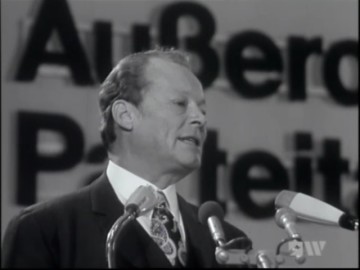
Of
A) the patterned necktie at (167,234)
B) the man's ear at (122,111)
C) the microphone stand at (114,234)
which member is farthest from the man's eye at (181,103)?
the microphone stand at (114,234)

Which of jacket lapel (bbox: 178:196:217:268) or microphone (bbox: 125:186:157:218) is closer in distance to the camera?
microphone (bbox: 125:186:157:218)

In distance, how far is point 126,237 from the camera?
1880mm

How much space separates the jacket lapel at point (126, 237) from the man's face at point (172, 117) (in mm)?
143

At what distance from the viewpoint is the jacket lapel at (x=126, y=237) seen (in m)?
1.85

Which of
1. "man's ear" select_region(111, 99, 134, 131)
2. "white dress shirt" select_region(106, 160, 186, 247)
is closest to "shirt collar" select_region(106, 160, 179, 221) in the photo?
"white dress shirt" select_region(106, 160, 186, 247)

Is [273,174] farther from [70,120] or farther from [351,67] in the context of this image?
[70,120]

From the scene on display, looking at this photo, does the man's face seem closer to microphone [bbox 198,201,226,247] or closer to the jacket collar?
the jacket collar

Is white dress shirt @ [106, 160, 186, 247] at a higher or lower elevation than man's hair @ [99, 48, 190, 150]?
lower

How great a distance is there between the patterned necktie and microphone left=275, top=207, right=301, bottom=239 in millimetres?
346

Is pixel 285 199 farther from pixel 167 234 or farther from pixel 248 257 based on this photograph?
pixel 167 234

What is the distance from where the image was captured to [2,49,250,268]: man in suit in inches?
74.4

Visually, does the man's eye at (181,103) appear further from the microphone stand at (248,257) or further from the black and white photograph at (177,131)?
the microphone stand at (248,257)

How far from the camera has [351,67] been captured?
10.7ft

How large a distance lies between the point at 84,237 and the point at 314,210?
55 cm
